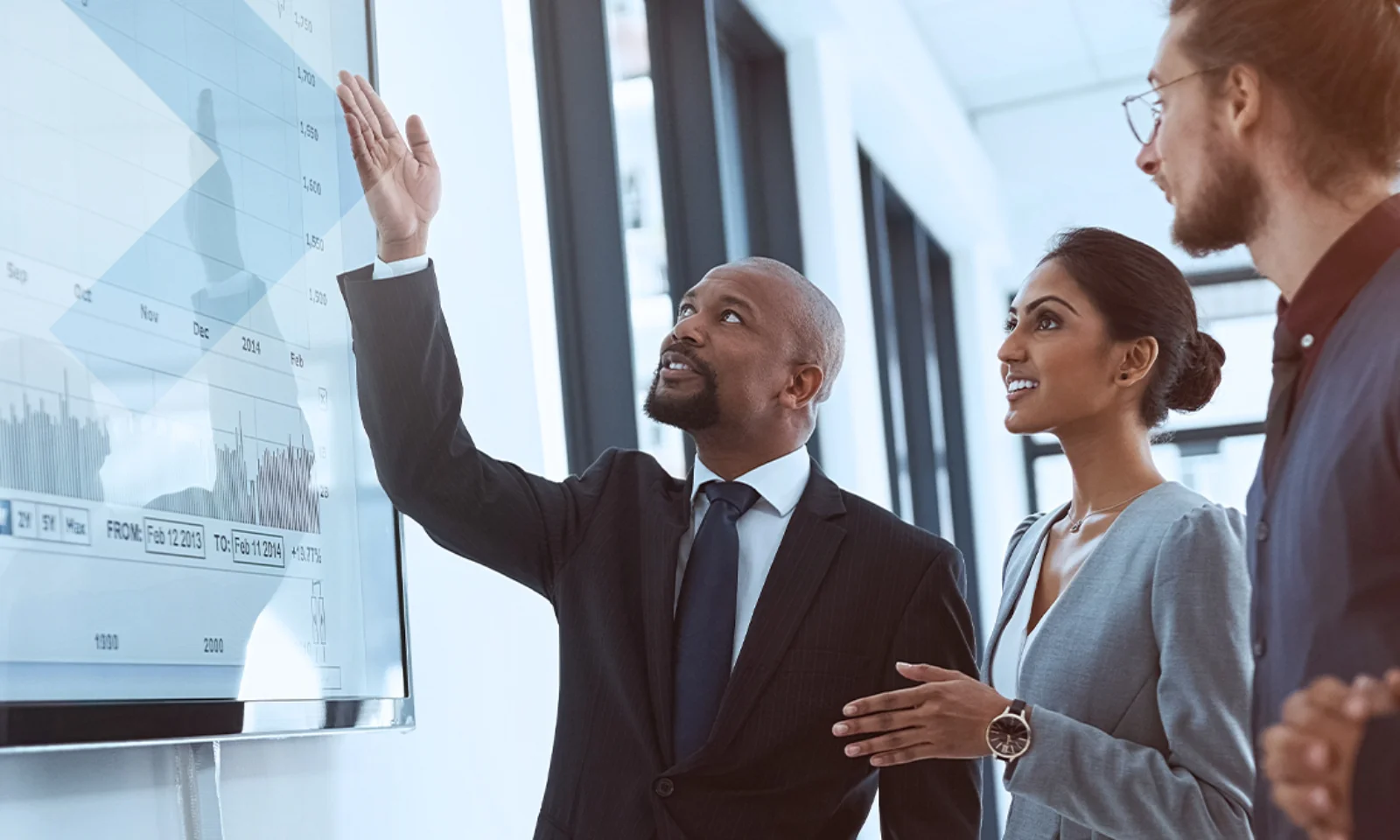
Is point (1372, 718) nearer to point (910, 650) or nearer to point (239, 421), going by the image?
point (910, 650)

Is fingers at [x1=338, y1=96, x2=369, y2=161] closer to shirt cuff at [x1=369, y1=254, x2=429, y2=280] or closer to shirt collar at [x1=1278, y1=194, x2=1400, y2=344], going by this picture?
shirt cuff at [x1=369, y1=254, x2=429, y2=280]

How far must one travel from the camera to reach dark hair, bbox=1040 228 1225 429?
7.14 ft

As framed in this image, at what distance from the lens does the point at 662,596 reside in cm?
192

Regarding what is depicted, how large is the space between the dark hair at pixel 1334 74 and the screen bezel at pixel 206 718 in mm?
1255

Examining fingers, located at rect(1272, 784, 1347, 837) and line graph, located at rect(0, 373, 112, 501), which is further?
line graph, located at rect(0, 373, 112, 501)

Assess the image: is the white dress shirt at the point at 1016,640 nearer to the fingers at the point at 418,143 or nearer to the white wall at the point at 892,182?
the fingers at the point at 418,143

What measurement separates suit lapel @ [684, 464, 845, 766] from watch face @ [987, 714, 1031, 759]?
308 mm

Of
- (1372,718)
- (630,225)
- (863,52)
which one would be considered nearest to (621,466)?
(1372,718)

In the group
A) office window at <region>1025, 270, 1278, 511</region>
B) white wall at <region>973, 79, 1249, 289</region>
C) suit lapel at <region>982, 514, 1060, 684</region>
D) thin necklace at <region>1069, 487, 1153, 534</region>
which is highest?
white wall at <region>973, 79, 1249, 289</region>

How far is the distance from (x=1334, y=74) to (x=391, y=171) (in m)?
1.12

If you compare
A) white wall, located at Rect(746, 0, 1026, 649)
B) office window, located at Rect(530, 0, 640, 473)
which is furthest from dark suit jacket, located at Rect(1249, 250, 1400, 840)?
white wall, located at Rect(746, 0, 1026, 649)

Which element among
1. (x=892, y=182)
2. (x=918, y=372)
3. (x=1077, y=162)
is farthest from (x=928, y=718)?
(x=1077, y=162)

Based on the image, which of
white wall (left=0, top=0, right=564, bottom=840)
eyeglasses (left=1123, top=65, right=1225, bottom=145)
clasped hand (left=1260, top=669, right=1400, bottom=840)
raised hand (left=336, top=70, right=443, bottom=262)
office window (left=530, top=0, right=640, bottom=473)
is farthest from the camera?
office window (left=530, top=0, right=640, bottom=473)

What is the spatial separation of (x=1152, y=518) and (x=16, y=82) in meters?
1.53
